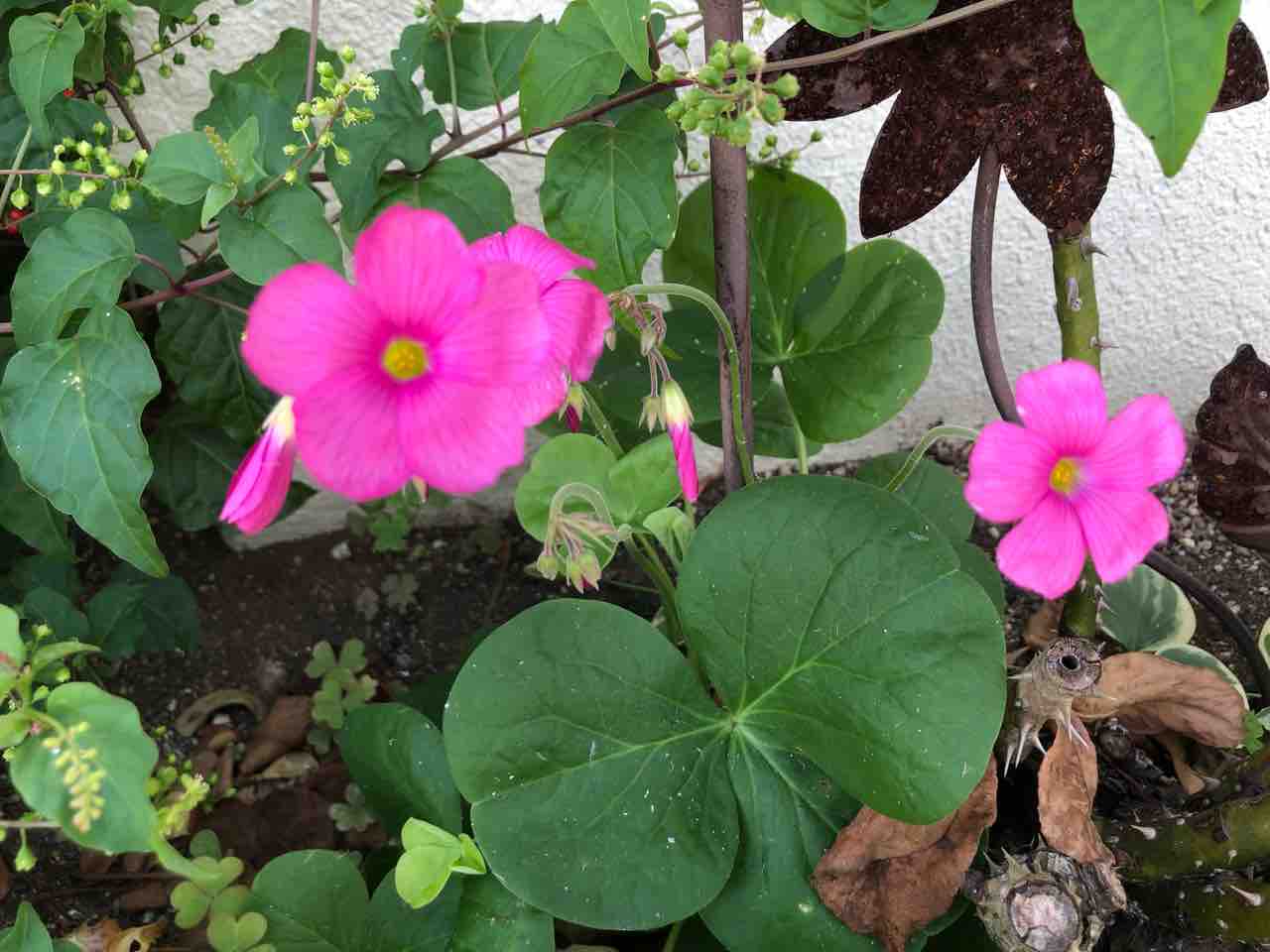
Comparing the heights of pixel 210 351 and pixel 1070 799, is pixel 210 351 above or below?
above

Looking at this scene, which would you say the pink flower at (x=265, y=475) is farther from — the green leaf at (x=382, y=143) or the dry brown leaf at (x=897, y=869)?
the dry brown leaf at (x=897, y=869)

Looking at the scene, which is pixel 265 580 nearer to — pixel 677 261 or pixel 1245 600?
pixel 677 261

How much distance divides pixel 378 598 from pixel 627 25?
3.42ft

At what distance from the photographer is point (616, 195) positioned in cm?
94

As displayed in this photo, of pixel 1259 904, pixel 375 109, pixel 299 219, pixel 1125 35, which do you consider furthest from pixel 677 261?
pixel 1259 904

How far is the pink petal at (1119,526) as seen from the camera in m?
0.69

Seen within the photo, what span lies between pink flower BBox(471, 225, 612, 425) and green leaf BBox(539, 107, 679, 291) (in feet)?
0.60

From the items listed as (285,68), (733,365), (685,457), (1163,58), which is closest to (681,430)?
(685,457)

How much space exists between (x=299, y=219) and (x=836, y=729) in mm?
560

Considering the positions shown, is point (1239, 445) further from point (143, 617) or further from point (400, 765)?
point (143, 617)

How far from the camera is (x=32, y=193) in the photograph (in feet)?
3.53

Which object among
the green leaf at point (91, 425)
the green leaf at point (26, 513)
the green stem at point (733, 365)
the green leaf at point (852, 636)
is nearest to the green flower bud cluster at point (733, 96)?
A: the green stem at point (733, 365)

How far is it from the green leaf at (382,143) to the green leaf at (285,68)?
10cm

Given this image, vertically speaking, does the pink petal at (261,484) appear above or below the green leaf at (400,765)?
above
